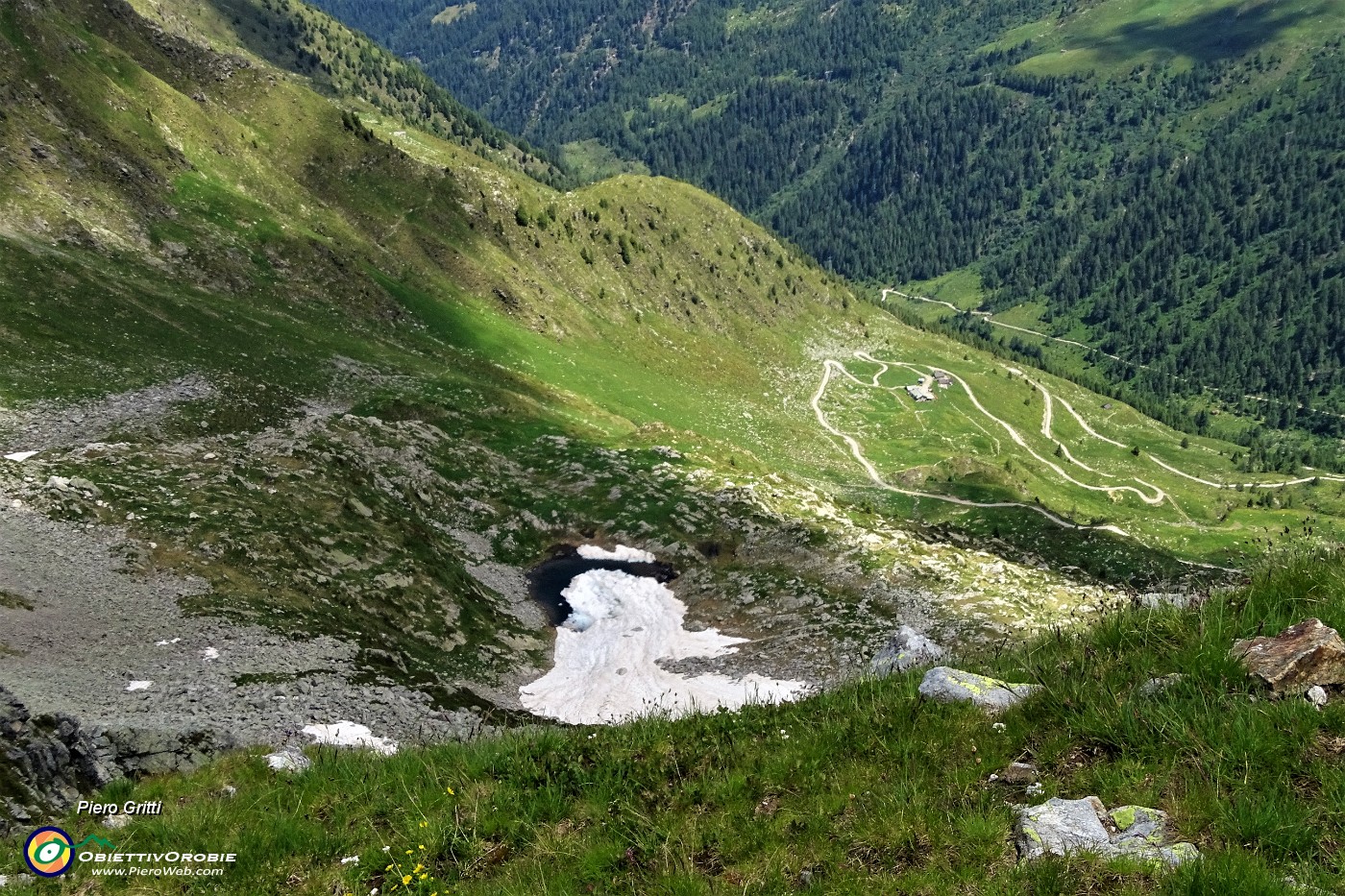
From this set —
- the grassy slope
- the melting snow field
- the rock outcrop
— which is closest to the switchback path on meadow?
the grassy slope

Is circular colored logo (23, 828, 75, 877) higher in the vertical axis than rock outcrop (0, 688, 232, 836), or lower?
higher

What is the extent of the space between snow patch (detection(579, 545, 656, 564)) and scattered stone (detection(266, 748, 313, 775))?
49377mm

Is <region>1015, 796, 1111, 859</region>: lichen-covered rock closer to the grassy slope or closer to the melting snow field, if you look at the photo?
the melting snow field

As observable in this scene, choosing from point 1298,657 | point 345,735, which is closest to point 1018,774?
point 1298,657

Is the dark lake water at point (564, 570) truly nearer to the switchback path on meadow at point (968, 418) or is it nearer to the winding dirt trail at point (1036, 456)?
the switchback path on meadow at point (968, 418)

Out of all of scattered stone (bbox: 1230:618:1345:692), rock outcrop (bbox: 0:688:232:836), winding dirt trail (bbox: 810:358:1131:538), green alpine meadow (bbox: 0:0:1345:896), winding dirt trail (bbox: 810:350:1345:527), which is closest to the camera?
scattered stone (bbox: 1230:618:1345:692)

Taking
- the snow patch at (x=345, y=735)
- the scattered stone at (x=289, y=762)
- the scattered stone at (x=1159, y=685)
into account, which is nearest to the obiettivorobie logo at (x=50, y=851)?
the scattered stone at (x=289, y=762)

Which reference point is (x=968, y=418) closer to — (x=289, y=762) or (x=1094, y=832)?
(x=289, y=762)

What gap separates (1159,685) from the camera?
1056cm

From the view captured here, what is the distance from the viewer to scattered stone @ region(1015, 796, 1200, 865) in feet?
27.2

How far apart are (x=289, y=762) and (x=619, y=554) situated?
5194 centimetres

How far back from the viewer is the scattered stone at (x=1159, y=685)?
10445 mm

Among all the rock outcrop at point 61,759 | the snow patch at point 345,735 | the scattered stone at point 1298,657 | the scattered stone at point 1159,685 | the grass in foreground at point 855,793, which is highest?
the scattered stone at point 1298,657

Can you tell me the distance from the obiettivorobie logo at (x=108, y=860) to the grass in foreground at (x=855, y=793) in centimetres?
19
